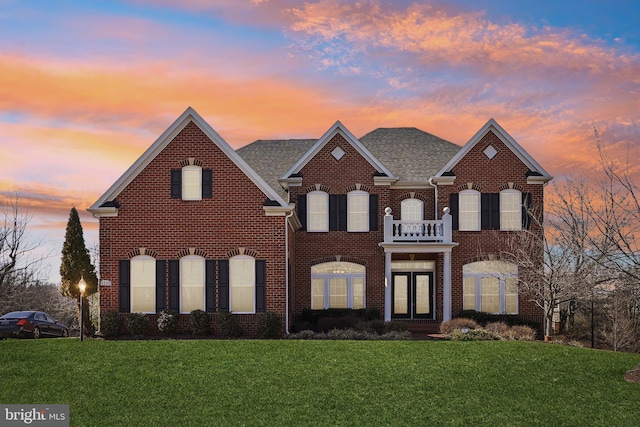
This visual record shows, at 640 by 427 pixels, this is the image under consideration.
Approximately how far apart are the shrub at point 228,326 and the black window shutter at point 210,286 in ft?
2.21

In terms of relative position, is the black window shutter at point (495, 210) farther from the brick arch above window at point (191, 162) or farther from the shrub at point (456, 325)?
the brick arch above window at point (191, 162)

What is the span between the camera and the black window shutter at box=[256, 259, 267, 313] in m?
24.8

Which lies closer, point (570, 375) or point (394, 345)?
point (570, 375)

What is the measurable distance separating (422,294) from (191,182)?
40.1ft

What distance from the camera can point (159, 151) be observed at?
82.7 ft

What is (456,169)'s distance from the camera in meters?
30.4

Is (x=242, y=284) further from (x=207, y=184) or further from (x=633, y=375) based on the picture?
(x=633, y=375)

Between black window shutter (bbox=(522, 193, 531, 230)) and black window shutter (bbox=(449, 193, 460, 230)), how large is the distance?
2.95 meters

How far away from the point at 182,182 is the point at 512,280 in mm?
15062

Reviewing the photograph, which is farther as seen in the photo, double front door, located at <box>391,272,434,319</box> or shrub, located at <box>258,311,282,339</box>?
double front door, located at <box>391,272,434,319</box>

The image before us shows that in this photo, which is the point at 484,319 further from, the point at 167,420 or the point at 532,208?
the point at 167,420

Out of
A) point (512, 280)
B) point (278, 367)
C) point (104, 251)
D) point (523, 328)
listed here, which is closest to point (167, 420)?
point (278, 367)

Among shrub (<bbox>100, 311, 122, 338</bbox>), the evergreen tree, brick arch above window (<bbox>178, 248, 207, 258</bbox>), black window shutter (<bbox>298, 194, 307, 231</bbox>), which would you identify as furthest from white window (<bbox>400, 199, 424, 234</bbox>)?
the evergreen tree

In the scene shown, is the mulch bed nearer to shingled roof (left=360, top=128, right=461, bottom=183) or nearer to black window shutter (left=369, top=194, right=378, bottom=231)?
black window shutter (left=369, top=194, right=378, bottom=231)
